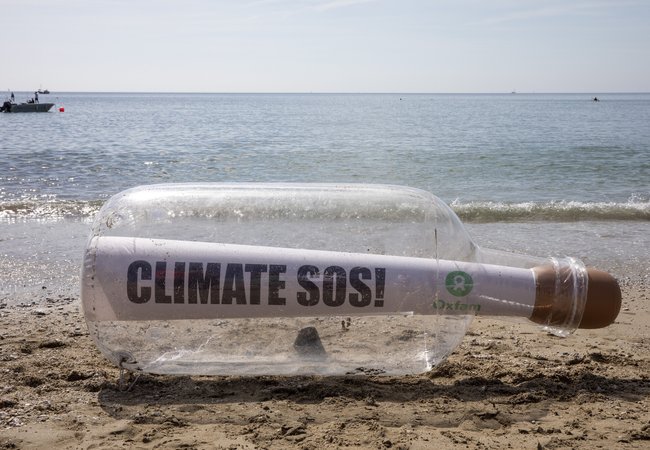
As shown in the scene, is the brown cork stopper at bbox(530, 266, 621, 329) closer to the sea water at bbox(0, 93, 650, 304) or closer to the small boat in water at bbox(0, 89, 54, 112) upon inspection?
the sea water at bbox(0, 93, 650, 304)

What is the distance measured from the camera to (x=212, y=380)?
3744mm

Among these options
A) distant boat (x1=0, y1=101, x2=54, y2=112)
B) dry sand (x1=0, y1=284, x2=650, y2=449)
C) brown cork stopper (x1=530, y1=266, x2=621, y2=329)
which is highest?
distant boat (x1=0, y1=101, x2=54, y2=112)

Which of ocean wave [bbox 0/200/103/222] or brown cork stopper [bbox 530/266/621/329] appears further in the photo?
ocean wave [bbox 0/200/103/222]

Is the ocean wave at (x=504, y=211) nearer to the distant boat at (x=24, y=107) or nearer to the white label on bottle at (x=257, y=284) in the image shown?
the white label on bottle at (x=257, y=284)

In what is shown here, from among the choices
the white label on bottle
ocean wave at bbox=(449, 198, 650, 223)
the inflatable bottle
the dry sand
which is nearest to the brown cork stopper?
the inflatable bottle

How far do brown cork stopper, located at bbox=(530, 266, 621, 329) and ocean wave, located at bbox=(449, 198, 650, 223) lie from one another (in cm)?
601

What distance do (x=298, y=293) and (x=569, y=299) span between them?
1526 millimetres

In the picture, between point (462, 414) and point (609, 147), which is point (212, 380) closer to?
point (462, 414)

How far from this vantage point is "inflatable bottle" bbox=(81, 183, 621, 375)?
3.52 meters

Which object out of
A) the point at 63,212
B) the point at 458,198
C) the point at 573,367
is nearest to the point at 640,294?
the point at 573,367

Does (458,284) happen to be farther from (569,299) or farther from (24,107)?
(24,107)

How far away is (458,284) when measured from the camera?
3572 mm

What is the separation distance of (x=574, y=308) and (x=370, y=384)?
1.23 meters

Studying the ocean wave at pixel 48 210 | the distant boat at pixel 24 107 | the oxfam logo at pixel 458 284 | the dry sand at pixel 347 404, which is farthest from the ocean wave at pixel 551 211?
the distant boat at pixel 24 107
